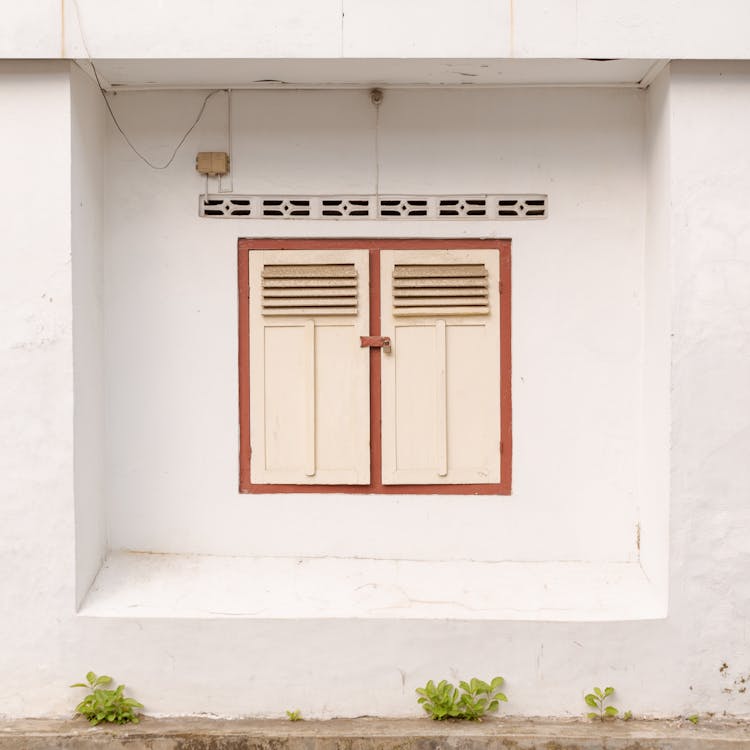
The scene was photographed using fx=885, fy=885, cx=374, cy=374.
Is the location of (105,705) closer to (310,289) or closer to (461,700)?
(461,700)

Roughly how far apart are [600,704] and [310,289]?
234 cm

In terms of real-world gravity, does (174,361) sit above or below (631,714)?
above

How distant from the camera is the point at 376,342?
4324 mm

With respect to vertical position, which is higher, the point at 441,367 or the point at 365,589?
the point at 441,367

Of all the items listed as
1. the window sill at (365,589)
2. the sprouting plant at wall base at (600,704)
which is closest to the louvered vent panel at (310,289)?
the window sill at (365,589)

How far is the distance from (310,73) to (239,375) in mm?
1466

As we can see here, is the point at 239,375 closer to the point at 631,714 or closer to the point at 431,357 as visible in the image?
the point at 431,357

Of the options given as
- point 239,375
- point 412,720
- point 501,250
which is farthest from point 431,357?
point 412,720

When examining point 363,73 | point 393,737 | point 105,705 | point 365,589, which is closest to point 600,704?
point 393,737

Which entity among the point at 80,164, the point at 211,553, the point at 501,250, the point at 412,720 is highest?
the point at 80,164

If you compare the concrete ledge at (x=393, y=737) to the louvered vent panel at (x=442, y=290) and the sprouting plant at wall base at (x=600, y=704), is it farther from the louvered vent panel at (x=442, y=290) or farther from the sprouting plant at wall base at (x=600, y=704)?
the louvered vent panel at (x=442, y=290)

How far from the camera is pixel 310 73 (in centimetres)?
405

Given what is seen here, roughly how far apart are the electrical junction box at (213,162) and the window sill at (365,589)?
190cm

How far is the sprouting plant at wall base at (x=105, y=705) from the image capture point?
391cm
